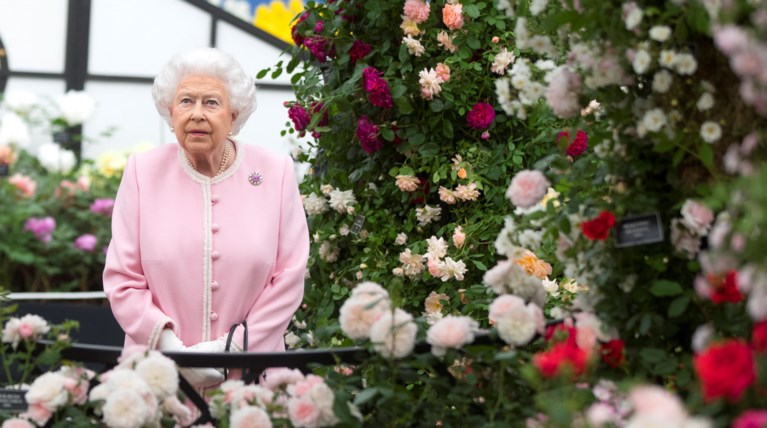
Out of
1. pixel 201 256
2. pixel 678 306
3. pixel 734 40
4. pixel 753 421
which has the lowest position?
pixel 753 421

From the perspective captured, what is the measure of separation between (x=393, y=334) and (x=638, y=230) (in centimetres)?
45

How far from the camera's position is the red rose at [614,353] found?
1870mm

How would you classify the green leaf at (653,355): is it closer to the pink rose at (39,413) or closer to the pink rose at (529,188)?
the pink rose at (529,188)

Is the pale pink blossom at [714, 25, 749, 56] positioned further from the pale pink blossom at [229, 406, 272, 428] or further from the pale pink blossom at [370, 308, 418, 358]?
the pale pink blossom at [229, 406, 272, 428]

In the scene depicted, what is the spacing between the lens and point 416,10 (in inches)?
Result: 124

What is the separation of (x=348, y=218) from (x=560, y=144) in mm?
1393

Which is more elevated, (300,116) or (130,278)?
(300,116)

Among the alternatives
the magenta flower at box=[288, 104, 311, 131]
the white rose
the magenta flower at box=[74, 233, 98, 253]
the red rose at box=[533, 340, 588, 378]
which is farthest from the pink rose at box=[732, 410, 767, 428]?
the white rose

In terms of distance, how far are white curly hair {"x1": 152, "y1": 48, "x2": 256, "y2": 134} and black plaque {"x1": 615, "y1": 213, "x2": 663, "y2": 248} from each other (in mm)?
1105

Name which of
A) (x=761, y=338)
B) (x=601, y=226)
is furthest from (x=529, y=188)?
(x=761, y=338)

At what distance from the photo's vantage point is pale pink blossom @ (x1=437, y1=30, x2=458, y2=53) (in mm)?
3252

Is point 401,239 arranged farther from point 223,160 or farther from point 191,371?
point 191,371

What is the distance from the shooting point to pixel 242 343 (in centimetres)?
252

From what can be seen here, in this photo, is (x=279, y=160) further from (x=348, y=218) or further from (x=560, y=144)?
(x=560, y=144)
